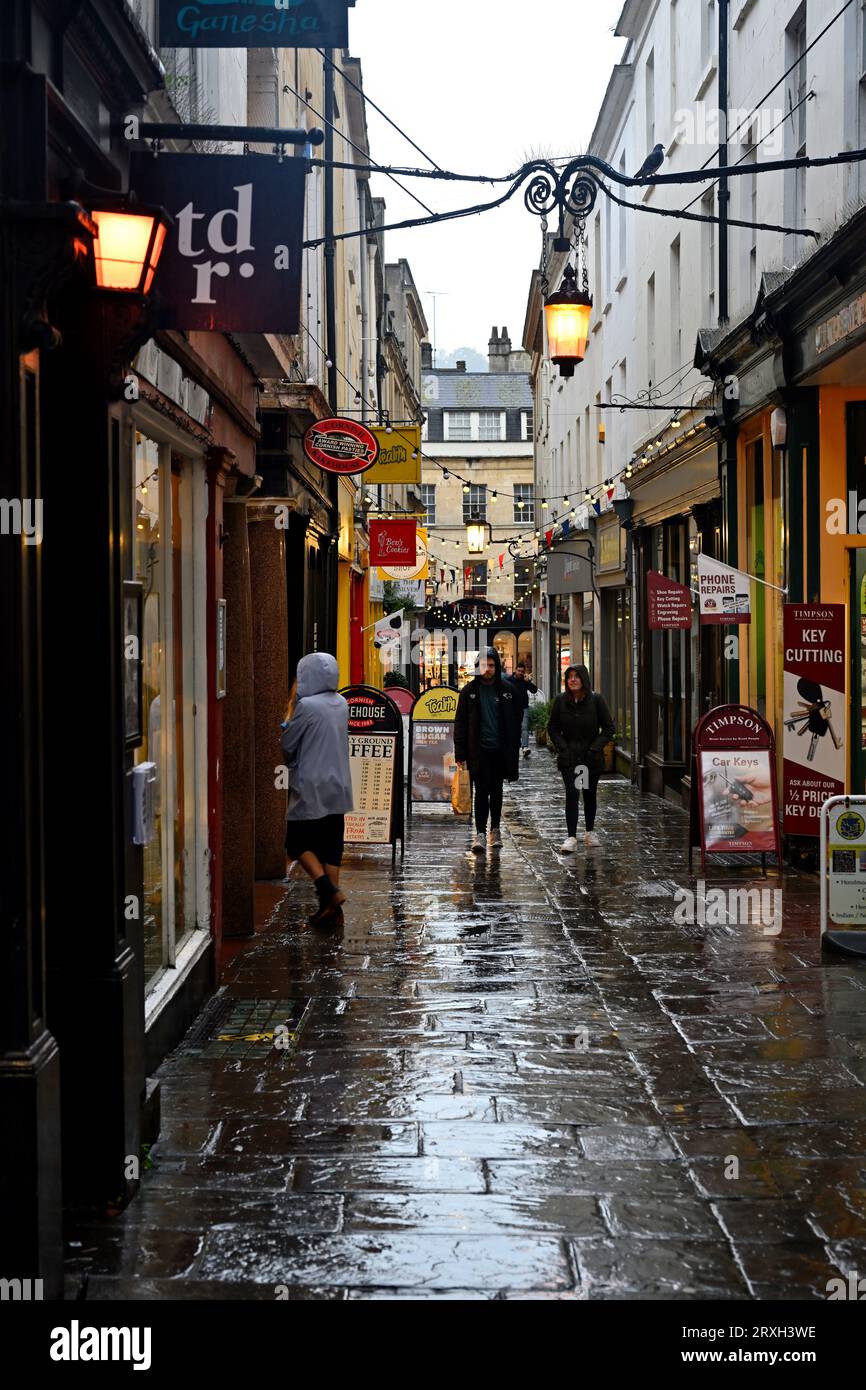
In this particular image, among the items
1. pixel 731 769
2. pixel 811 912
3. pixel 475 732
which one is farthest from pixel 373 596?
pixel 811 912

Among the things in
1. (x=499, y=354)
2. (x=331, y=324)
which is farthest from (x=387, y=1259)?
(x=499, y=354)

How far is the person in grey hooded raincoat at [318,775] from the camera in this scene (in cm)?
1060

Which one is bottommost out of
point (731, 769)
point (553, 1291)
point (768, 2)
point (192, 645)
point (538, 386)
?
point (553, 1291)

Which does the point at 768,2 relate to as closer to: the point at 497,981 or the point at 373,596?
the point at 497,981

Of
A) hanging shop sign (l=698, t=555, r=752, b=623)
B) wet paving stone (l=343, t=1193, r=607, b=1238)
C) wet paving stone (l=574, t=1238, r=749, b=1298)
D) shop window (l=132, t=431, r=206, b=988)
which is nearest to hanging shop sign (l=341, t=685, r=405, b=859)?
hanging shop sign (l=698, t=555, r=752, b=623)

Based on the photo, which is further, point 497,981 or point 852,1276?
point 497,981

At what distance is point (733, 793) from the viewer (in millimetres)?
12797

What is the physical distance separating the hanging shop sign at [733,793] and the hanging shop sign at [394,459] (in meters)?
8.65

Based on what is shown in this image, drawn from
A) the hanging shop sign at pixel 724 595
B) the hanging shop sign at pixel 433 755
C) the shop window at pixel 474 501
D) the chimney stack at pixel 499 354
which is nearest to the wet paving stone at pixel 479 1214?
the hanging shop sign at pixel 724 595

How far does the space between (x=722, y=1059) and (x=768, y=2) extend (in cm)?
1120

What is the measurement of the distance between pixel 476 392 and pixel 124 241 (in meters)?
64.7

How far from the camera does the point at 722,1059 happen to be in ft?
22.8

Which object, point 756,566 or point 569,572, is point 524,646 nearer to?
point 569,572

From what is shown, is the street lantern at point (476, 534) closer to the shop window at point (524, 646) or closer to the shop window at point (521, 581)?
the shop window at point (521, 581)
